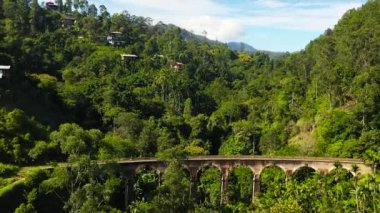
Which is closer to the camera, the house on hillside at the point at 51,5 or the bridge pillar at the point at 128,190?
the bridge pillar at the point at 128,190

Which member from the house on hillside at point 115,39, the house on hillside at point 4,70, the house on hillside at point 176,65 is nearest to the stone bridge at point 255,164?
the house on hillside at point 4,70

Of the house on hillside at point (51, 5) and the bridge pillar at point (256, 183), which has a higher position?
the house on hillside at point (51, 5)

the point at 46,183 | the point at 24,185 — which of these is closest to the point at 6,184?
the point at 24,185

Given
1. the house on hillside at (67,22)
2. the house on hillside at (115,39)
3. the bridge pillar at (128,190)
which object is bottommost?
the bridge pillar at (128,190)

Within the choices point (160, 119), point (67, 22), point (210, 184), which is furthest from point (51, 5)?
point (210, 184)

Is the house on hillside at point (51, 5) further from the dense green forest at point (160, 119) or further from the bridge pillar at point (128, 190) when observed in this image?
the bridge pillar at point (128, 190)

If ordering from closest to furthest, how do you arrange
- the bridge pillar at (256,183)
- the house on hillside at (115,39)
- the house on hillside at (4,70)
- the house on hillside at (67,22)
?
the bridge pillar at (256,183)
the house on hillside at (4,70)
the house on hillside at (67,22)
the house on hillside at (115,39)

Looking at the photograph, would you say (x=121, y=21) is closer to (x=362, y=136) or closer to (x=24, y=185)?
(x=362, y=136)

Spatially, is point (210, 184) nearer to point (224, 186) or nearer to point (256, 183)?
point (224, 186)

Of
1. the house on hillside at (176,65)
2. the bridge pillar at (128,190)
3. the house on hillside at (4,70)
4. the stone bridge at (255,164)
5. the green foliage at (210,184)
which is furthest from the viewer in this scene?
the house on hillside at (176,65)
